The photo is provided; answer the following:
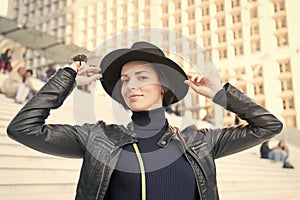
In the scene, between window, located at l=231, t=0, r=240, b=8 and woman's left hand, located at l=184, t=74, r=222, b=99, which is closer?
woman's left hand, located at l=184, t=74, r=222, b=99

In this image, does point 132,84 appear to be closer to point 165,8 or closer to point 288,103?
point 288,103

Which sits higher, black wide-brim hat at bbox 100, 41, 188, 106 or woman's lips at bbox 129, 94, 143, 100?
black wide-brim hat at bbox 100, 41, 188, 106

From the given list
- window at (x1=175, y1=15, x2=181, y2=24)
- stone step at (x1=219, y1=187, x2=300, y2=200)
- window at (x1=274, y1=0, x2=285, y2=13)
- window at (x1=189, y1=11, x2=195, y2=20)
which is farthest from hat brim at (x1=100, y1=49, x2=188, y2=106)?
window at (x1=175, y1=15, x2=181, y2=24)

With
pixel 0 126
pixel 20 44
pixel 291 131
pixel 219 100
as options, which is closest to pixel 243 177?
pixel 0 126

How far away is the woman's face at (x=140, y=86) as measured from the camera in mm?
1106

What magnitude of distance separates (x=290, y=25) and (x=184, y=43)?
24.2m

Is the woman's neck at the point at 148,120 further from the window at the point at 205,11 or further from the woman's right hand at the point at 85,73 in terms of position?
the window at the point at 205,11

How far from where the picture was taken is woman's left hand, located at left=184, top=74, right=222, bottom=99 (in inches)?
45.9

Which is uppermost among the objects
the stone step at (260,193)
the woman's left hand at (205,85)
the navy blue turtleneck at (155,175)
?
the woman's left hand at (205,85)

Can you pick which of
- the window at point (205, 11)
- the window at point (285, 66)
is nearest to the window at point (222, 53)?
the window at point (205, 11)

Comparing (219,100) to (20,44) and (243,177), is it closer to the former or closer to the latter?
(243,177)

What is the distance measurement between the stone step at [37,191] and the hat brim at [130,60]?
161 cm

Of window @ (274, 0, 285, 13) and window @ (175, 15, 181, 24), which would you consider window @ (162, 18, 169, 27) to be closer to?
window @ (175, 15, 181, 24)

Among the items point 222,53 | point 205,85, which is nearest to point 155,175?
point 205,85
